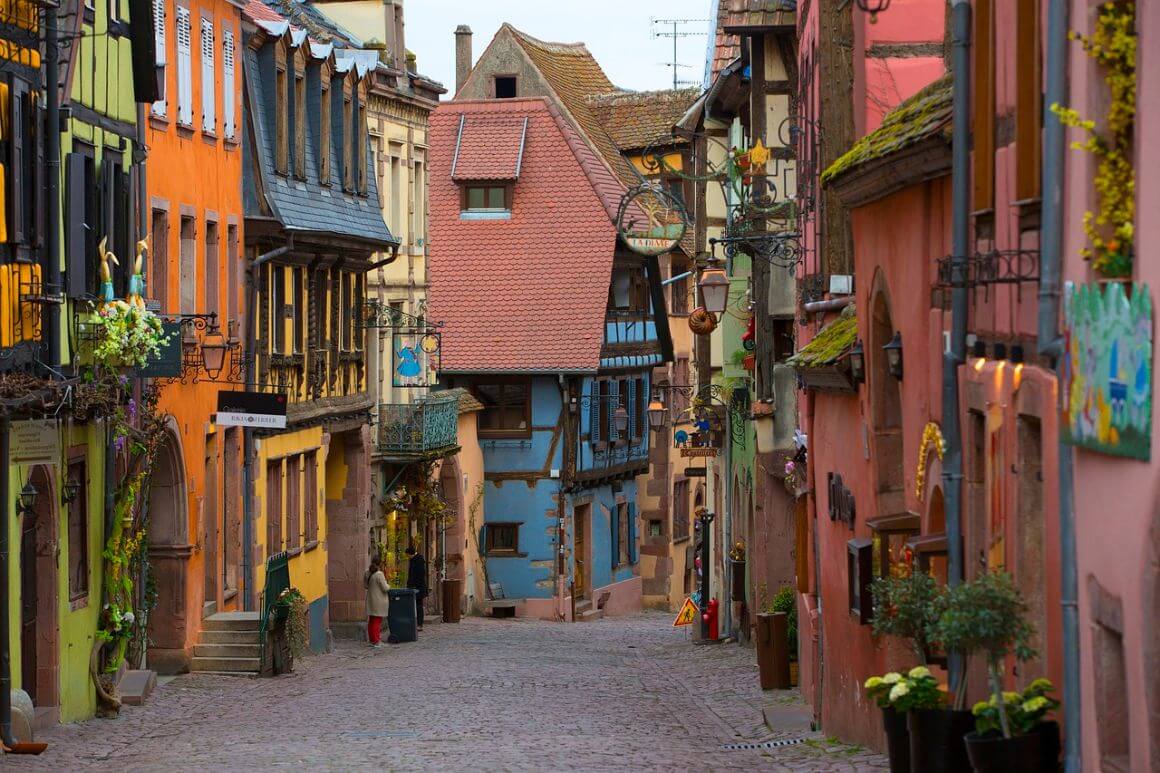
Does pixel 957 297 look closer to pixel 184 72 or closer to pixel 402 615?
pixel 184 72

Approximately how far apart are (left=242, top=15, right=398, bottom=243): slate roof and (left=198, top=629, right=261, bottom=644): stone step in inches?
233

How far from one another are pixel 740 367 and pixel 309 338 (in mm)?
6585

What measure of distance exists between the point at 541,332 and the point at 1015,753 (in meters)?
39.2

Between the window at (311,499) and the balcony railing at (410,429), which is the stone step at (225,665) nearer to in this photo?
the window at (311,499)

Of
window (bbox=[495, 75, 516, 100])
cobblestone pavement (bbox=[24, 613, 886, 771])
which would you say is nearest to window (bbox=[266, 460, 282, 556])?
cobblestone pavement (bbox=[24, 613, 886, 771])

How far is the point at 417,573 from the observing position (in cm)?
3941

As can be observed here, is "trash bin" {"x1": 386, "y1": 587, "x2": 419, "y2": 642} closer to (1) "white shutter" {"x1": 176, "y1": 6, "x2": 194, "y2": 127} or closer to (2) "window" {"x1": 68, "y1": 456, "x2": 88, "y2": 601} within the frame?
(1) "white shutter" {"x1": 176, "y1": 6, "x2": 194, "y2": 127}

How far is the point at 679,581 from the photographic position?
189 feet

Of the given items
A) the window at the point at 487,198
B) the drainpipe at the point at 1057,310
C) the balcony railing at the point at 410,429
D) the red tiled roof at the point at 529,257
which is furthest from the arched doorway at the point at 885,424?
the window at the point at 487,198

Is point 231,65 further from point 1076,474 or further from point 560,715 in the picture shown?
point 1076,474

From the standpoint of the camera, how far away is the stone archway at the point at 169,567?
2562 cm

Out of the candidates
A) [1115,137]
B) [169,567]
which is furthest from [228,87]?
[1115,137]

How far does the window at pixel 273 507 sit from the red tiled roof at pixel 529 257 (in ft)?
55.1

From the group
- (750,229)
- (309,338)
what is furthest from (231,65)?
(750,229)
